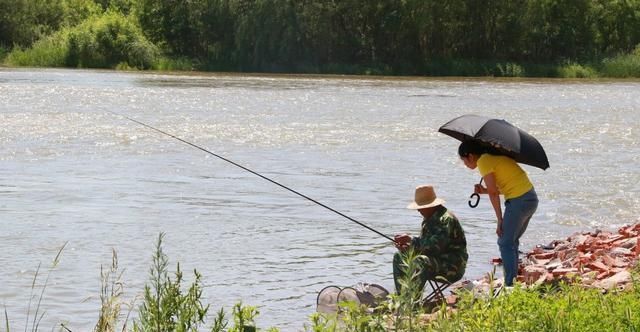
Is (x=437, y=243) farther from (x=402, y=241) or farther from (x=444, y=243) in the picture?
(x=402, y=241)

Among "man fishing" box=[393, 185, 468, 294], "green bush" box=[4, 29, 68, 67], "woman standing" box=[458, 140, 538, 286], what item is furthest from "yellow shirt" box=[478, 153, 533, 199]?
"green bush" box=[4, 29, 68, 67]

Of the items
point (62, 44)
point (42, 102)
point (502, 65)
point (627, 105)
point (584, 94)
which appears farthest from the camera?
point (62, 44)

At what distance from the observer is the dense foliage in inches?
2586

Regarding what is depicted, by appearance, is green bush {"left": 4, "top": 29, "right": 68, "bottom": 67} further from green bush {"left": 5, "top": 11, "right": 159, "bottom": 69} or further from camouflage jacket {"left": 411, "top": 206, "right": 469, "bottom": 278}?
camouflage jacket {"left": 411, "top": 206, "right": 469, "bottom": 278}

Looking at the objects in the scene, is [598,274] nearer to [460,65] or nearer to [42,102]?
[42,102]

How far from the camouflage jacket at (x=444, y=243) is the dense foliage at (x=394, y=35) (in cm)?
5667

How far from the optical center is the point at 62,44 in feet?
229

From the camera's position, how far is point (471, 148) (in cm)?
895

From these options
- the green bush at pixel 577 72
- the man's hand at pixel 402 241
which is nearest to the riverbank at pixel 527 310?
the man's hand at pixel 402 241

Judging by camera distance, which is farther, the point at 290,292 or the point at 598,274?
the point at 290,292

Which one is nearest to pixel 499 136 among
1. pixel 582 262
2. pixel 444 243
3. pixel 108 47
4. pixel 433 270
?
pixel 444 243

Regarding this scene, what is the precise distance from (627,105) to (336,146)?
Result: 16148mm

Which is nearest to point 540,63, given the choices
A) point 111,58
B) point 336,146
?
point 111,58

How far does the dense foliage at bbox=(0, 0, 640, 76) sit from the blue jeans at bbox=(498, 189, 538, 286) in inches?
2201
